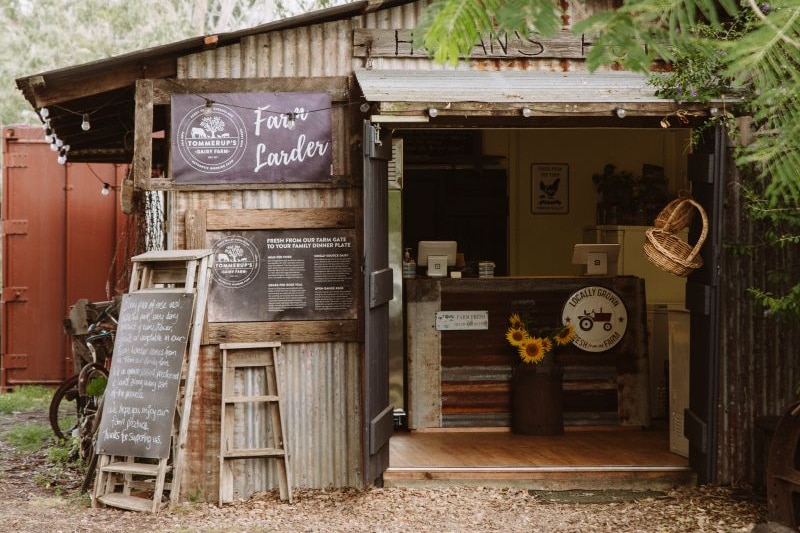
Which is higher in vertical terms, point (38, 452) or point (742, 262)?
point (742, 262)

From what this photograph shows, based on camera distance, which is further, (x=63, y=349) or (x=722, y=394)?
(x=63, y=349)

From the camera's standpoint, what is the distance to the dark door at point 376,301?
665cm

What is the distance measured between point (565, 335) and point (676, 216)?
1876mm

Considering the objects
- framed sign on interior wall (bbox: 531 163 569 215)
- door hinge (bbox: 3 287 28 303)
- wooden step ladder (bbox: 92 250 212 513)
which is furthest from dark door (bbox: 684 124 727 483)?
door hinge (bbox: 3 287 28 303)

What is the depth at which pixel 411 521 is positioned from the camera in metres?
6.38

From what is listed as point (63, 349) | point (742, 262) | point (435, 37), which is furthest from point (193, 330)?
point (63, 349)

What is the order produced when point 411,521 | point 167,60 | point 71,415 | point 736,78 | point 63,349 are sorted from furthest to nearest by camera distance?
point 63,349 < point 71,415 < point 167,60 < point 411,521 < point 736,78

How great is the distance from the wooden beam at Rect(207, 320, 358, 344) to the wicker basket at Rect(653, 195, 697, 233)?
2.21 meters

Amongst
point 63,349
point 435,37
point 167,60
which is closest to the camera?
point 435,37

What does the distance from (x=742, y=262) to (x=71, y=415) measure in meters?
7.08

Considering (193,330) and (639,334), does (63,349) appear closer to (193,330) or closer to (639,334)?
(193,330)

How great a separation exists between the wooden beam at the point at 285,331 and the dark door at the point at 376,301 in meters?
0.28

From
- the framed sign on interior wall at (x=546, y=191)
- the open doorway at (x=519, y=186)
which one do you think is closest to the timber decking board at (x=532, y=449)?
the open doorway at (x=519, y=186)

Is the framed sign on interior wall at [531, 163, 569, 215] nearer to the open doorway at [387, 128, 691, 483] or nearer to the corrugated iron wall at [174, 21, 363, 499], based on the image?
the open doorway at [387, 128, 691, 483]
